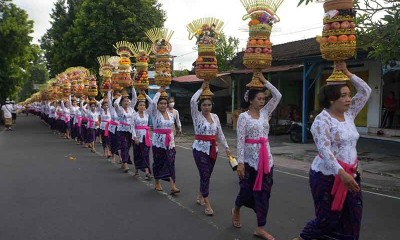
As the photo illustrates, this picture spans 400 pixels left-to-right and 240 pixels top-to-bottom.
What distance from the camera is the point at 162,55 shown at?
7973mm

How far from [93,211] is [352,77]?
402cm

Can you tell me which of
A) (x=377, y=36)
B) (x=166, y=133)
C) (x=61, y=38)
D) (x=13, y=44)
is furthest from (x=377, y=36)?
(x=61, y=38)

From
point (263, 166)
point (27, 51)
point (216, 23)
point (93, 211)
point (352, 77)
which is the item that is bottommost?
point (93, 211)

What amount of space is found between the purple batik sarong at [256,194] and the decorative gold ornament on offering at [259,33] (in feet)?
3.42

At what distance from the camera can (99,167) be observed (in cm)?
1030

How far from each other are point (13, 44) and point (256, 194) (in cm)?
2624

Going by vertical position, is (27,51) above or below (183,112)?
above

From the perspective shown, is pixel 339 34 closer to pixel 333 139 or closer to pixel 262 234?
pixel 333 139

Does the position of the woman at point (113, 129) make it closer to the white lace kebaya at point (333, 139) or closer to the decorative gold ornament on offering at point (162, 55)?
the decorative gold ornament on offering at point (162, 55)

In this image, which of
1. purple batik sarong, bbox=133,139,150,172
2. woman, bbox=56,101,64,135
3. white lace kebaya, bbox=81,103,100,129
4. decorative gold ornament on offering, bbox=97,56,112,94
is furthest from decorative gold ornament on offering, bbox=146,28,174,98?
woman, bbox=56,101,64,135

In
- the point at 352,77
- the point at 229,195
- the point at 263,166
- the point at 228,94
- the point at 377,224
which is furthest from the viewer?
the point at 228,94

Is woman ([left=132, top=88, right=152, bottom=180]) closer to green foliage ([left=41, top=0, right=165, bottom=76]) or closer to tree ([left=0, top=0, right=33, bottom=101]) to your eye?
green foliage ([left=41, top=0, right=165, bottom=76])

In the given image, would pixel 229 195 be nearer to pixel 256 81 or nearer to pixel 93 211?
pixel 93 211

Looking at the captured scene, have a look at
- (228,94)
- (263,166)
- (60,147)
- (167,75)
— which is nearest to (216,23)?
(167,75)
